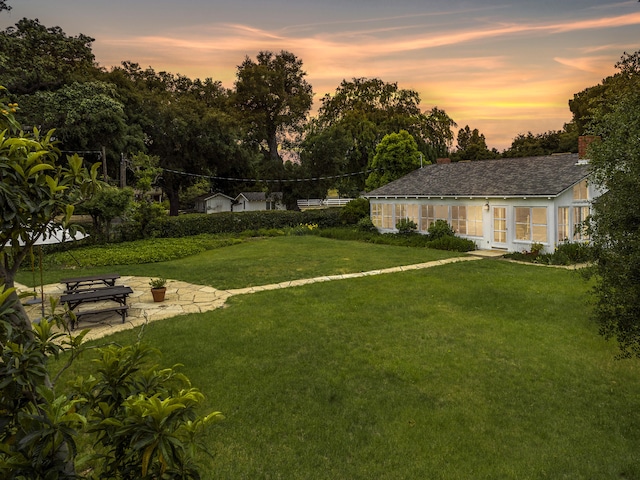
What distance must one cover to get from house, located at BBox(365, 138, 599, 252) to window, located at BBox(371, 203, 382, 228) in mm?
77

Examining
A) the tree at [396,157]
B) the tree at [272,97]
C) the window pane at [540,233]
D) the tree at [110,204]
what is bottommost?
the window pane at [540,233]

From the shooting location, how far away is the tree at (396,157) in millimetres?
32875

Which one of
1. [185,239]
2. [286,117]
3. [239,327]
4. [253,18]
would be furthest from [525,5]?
[286,117]

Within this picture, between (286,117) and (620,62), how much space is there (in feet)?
153

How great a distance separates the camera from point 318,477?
15.9 ft

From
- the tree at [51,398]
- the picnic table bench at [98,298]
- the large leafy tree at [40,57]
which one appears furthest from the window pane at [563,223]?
the large leafy tree at [40,57]

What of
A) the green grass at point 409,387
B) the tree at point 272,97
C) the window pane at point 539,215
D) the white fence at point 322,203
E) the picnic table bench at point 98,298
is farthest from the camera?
the white fence at point 322,203

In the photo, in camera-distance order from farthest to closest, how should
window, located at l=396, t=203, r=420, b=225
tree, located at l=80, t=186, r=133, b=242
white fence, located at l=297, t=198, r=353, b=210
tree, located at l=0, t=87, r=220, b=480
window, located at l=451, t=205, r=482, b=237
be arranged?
white fence, located at l=297, t=198, r=353, b=210 < window, located at l=396, t=203, r=420, b=225 < window, located at l=451, t=205, r=482, b=237 < tree, located at l=80, t=186, r=133, b=242 < tree, located at l=0, t=87, r=220, b=480

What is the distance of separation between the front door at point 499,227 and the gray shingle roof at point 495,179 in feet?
3.37

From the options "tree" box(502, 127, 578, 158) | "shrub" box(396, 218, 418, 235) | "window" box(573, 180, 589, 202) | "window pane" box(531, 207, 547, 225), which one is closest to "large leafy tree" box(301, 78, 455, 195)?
"tree" box(502, 127, 578, 158)

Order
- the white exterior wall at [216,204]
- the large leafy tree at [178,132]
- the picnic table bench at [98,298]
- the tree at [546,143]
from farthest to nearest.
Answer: the white exterior wall at [216,204]
the tree at [546,143]
the large leafy tree at [178,132]
the picnic table bench at [98,298]

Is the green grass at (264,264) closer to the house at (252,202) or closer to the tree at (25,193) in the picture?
the tree at (25,193)

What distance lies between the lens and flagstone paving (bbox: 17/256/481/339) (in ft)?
34.1

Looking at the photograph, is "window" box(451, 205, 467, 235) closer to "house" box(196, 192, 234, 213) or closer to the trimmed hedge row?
the trimmed hedge row
